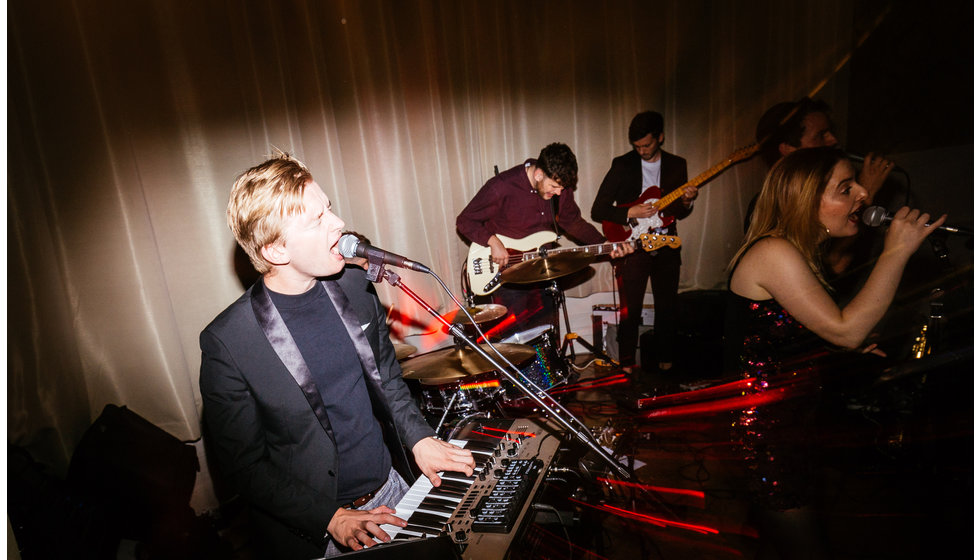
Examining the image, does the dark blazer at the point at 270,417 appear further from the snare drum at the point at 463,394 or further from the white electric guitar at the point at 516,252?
the white electric guitar at the point at 516,252

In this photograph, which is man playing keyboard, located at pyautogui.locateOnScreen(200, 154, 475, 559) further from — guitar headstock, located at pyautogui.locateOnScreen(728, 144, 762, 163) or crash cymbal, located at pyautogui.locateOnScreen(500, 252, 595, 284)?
guitar headstock, located at pyautogui.locateOnScreen(728, 144, 762, 163)

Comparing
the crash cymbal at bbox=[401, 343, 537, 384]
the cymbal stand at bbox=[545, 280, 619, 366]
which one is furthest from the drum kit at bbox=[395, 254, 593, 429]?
the cymbal stand at bbox=[545, 280, 619, 366]

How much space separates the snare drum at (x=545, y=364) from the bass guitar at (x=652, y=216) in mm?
1775

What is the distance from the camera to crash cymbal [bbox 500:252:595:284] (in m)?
3.99

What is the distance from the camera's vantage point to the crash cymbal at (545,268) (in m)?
3.99

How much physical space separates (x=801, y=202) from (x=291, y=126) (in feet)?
12.0

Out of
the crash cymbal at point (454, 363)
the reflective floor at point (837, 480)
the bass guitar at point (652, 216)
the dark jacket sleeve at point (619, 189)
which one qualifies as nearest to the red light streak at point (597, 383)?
the reflective floor at point (837, 480)

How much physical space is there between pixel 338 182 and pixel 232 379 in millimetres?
2752

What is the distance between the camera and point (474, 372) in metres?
2.62

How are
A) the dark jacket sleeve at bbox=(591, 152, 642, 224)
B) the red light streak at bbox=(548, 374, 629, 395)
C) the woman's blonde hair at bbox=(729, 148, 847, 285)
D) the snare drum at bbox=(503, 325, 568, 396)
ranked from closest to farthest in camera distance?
the woman's blonde hair at bbox=(729, 148, 847, 285) → the snare drum at bbox=(503, 325, 568, 396) → the red light streak at bbox=(548, 374, 629, 395) → the dark jacket sleeve at bbox=(591, 152, 642, 224)

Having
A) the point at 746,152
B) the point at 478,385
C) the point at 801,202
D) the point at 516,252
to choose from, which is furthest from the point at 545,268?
the point at 746,152

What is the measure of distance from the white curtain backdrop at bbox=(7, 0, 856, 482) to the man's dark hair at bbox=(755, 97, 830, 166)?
0.48 metres

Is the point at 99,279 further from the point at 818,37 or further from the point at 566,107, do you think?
the point at 818,37

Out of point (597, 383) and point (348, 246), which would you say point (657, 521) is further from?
point (348, 246)
